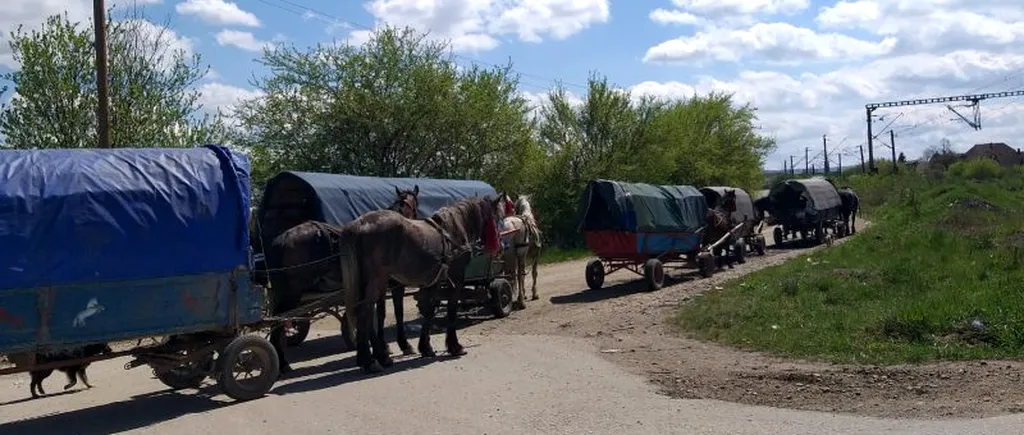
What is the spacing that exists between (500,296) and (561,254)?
57.3 feet

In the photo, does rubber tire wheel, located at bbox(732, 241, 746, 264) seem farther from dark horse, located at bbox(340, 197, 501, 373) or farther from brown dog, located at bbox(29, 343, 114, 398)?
brown dog, located at bbox(29, 343, 114, 398)

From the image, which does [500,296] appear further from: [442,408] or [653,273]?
[442,408]

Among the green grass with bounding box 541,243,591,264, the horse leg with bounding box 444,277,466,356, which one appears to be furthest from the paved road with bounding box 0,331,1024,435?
the green grass with bounding box 541,243,591,264

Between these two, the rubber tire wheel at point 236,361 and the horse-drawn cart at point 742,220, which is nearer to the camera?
the rubber tire wheel at point 236,361

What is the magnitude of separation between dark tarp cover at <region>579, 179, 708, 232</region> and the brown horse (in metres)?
2.38

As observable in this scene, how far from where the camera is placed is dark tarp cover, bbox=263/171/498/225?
1340cm

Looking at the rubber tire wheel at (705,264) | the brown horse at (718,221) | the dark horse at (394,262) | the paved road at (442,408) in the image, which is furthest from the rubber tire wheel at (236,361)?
the brown horse at (718,221)

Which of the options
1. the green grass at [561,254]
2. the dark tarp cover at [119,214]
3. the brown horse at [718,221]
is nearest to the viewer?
the dark tarp cover at [119,214]

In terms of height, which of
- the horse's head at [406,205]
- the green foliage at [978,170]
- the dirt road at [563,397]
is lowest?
the dirt road at [563,397]

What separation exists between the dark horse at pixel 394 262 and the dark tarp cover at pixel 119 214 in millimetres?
2071

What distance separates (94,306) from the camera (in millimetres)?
8898

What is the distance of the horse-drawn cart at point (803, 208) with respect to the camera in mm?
33438

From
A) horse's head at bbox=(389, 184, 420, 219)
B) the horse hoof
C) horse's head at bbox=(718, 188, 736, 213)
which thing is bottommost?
the horse hoof

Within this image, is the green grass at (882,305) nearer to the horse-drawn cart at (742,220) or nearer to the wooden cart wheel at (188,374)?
the horse-drawn cart at (742,220)
